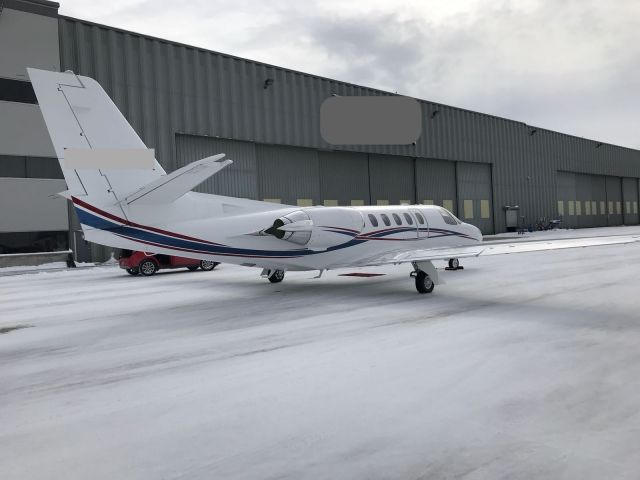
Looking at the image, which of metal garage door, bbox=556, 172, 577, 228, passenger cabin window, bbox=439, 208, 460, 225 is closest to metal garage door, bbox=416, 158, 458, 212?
metal garage door, bbox=556, 172, 577, 228

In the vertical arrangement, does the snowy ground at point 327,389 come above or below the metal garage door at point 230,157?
below

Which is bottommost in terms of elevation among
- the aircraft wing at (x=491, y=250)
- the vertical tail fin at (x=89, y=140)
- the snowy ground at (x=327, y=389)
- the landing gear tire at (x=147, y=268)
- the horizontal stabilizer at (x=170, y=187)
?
the snowy ground at (x=327, y=389)

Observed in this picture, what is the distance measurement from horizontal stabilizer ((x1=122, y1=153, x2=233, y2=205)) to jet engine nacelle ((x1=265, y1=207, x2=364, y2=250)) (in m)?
2.49

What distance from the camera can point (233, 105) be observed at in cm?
3133

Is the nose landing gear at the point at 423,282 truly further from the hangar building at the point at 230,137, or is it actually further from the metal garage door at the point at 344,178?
the metal garage door at the point at 344,178

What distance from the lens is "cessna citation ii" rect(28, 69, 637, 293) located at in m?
11.2

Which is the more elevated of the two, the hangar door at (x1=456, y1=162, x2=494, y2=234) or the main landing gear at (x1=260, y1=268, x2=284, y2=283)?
the hangar door at (x1=456, y1=162, x2=494, y2=234)

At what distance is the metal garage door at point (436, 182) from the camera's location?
144ft

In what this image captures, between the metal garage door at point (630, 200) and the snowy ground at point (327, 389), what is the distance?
72.1m

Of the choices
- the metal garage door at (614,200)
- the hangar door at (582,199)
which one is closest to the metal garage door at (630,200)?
the metal garage door at (614,200)

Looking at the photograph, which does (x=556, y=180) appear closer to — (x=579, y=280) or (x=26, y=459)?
(x=579, y=280)

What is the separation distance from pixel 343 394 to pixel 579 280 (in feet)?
39.1

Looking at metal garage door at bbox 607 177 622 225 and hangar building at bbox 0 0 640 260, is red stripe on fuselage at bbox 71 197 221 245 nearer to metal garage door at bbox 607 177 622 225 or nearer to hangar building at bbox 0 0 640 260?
hangar building at bbox 0 0 640 260

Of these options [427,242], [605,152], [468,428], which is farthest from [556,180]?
[468,428]
